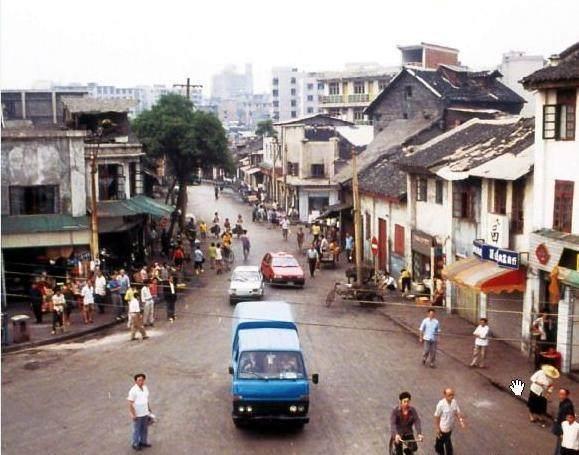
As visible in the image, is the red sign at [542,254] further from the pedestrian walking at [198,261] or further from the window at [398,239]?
the pedestrian walking at [198,261]

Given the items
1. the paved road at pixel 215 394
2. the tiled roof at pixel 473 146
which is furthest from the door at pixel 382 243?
the paved road at pixel 215 394

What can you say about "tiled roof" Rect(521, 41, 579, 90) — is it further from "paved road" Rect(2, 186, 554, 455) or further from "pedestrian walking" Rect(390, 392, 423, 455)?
"pedestrian walking" Rect(390, 392, 423, 455)

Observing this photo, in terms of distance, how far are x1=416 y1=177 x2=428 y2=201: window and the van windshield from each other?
59.5 ft

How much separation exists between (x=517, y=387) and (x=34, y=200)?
22776 mm

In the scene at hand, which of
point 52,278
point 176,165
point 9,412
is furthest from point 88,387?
point 176,165

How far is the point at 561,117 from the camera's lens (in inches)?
913

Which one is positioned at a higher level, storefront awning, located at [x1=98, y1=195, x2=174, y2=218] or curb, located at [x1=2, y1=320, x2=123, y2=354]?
storefront awning, located at [x1=98, y1=195, x2=174, y2=218]

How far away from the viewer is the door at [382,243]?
41.6 metres

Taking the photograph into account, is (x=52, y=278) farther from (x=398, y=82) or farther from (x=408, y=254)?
(x=398, y=82)

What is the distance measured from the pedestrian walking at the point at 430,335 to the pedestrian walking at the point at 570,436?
7.71 meters

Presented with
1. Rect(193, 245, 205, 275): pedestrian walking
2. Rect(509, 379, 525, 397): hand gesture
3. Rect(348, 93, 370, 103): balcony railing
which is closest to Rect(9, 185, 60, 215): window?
Rect(193, 245, 205, 275): pedestrian walking

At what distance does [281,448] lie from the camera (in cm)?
1706

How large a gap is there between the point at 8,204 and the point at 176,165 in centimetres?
1784

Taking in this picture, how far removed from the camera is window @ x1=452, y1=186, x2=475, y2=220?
30.1 m
